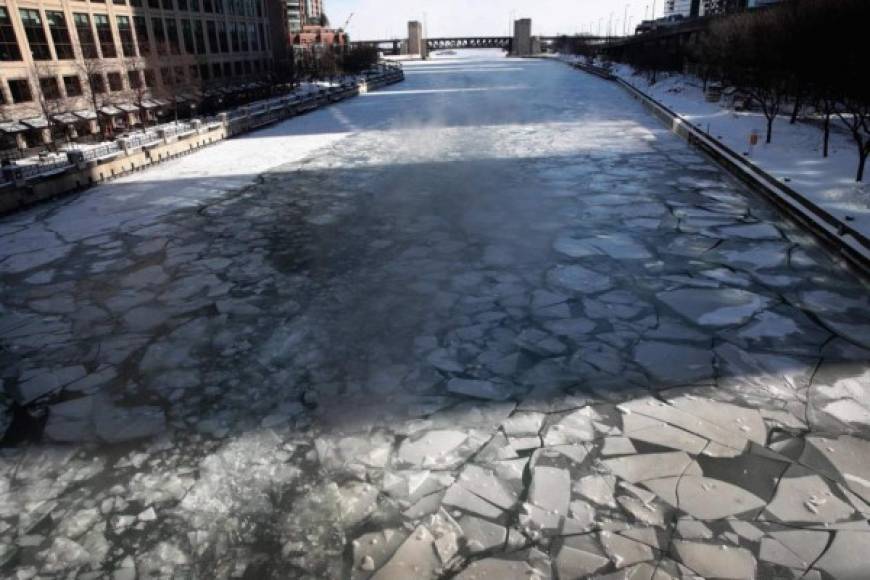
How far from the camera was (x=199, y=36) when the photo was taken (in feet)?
145

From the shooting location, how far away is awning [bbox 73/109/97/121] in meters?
27.5

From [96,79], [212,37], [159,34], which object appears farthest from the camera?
[212,37]

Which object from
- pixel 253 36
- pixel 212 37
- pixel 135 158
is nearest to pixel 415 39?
pixel 253 36

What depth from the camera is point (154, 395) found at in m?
6.34

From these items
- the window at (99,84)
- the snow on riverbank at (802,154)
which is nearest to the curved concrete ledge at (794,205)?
the snow on riverbank at (802,154)

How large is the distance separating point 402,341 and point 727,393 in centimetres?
366

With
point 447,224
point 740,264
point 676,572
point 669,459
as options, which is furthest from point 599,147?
point 676,572

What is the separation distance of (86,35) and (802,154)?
116 ft

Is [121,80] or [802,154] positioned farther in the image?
[121,80]

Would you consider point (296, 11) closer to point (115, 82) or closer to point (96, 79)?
point (115, 82)

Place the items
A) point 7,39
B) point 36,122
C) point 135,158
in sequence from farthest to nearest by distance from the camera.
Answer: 1. point 7,39
2. point 36,122
3. point 135,158

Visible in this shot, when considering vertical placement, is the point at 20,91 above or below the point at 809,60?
below

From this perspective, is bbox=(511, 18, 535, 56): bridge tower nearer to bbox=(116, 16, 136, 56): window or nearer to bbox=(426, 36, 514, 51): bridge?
bbox=(426, 36, 514, 51): bridge

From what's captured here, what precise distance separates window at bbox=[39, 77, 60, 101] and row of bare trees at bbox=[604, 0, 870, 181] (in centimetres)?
3078
